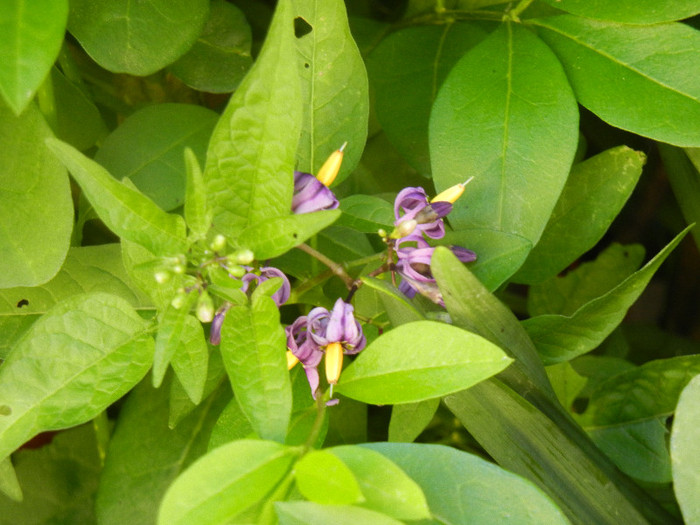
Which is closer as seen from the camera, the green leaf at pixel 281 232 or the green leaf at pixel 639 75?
the green leaf at pixel 281 232

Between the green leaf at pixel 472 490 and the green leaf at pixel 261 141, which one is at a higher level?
the green leaf at pixel 261 141

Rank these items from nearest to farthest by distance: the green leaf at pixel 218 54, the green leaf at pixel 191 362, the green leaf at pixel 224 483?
the green leaf at pixel 224 483 < the green leaf at pixel 191 362 < the green leaf at pixel 218 54

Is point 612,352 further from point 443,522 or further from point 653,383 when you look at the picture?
point 443,522

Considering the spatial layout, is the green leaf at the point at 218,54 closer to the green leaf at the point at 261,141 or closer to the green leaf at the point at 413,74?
the green leaf at the point at 413,74

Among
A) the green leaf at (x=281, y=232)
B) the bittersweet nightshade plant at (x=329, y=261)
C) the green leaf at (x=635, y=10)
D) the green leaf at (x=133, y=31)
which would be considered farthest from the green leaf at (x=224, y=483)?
the green leaf at (x=635, y=10)

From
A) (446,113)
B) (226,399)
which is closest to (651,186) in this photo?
(446,113)

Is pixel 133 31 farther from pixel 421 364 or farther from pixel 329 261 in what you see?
pixel 421 364
